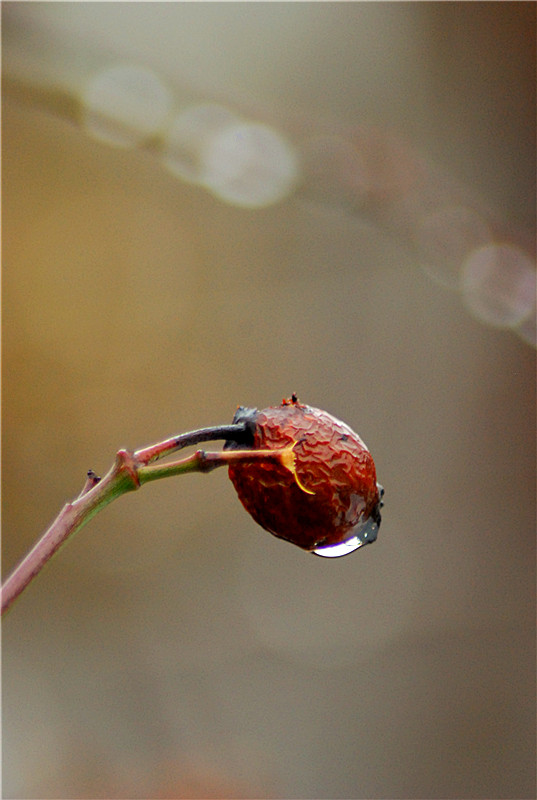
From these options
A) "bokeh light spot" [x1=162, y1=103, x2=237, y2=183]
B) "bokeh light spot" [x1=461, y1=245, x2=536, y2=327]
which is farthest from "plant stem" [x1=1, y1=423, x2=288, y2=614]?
"bokeh light spot" [x1=461, y1=245, x2=536, y2=327]

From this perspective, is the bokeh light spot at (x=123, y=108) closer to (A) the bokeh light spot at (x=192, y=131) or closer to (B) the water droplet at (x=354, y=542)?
(A) the bokeh light spot at (x=192, y=131)

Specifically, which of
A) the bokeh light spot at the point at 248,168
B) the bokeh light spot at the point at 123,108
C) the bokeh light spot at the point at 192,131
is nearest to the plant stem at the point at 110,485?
the bokeh light spot at the point at 123,108

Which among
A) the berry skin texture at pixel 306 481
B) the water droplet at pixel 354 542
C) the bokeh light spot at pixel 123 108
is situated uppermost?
the bokeh light spot at pixel 123 108

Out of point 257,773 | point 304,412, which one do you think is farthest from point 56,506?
point 304,412

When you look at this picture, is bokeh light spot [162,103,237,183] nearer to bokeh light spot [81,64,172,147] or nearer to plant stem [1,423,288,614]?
bokeh light spot [81,64,172,147]

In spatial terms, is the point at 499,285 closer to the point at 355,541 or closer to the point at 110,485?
the point at 355,541

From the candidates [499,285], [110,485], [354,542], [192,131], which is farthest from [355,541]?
[499,285]

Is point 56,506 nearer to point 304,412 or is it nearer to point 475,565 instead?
point 475,565
